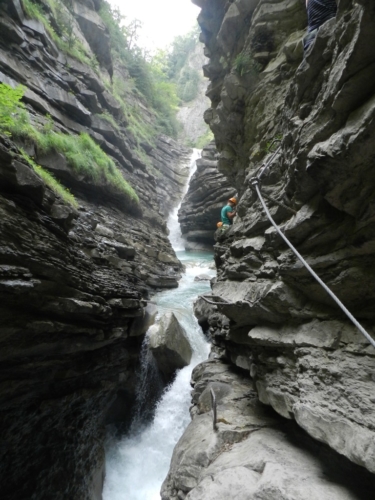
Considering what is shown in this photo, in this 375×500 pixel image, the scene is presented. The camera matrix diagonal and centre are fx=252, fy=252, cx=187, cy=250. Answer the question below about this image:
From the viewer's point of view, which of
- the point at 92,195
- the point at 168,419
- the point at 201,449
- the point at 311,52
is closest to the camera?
the point at 311,52

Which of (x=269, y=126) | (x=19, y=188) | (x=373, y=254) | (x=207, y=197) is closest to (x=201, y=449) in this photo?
(x=373, y=254)

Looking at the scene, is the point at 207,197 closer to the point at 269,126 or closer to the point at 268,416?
the point at 269,126

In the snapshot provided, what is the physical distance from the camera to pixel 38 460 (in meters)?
5.52

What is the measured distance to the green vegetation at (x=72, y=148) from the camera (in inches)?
333

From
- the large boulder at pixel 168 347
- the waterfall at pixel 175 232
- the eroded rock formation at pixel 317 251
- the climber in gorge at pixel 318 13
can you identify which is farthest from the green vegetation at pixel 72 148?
the waterfall at pixel 175 232

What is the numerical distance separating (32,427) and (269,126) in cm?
894

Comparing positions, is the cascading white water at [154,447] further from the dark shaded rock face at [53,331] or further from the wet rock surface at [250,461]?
the wet rock surface at [250,461]

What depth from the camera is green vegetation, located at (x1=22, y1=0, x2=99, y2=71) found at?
42.3 feet

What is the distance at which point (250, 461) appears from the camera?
143 inches

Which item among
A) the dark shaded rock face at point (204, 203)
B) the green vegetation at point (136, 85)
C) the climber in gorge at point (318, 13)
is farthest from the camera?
the green vegetation at point (136, 85)

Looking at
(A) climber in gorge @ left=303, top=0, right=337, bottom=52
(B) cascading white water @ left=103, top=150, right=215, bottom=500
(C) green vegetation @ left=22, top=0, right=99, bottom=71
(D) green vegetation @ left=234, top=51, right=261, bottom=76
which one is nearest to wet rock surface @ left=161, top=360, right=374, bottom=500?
(B) cascading white water @ left=103, top=150, right=215, bottom=500

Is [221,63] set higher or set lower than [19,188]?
higher

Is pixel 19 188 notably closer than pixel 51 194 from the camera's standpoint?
Yes

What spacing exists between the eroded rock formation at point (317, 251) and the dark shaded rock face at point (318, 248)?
14mm
